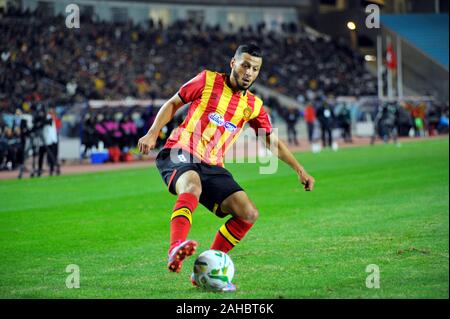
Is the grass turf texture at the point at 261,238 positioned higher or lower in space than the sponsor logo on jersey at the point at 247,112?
lower

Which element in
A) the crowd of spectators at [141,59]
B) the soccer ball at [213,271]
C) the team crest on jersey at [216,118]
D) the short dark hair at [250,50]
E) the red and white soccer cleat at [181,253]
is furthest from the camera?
the crowd of spectators at [141,59]

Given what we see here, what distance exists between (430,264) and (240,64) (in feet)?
9.68

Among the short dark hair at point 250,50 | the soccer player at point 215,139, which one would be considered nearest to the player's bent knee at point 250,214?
the soccer player at point 215,139

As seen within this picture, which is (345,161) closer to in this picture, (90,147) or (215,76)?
(90,147)

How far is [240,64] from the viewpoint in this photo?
8.45m

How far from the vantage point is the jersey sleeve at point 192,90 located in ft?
27.8

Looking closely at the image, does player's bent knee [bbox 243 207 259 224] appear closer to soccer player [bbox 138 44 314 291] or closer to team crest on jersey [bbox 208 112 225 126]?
soccer player [bbox 138 44 314 291]

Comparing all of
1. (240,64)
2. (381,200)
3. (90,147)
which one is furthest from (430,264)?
(90,147)

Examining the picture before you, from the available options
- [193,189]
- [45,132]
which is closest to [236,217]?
[193,189]

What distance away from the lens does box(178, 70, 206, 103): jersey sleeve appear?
27.8 ft

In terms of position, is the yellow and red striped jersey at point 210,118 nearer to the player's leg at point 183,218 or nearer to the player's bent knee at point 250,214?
the player's leg at point 183,218

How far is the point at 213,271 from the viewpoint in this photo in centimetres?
779

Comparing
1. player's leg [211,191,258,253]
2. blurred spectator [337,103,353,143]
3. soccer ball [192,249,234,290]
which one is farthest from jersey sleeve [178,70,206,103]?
blurred spectator [337,103,353,143]

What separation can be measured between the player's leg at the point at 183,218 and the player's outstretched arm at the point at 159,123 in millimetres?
480
